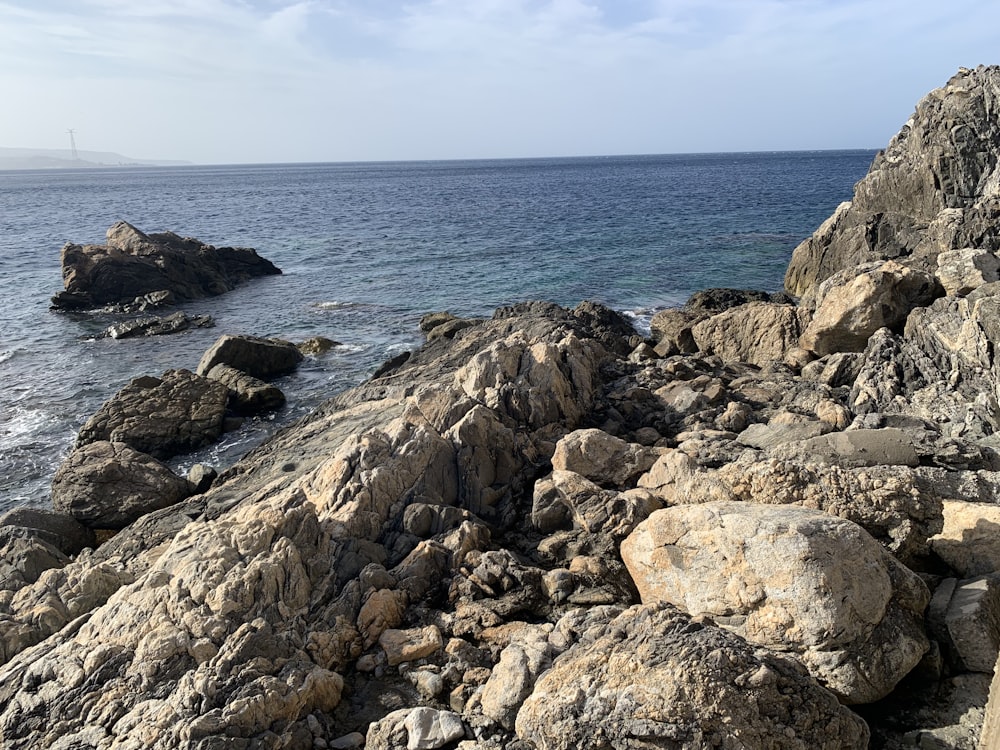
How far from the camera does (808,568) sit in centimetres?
603

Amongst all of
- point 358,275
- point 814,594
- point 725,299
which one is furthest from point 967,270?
point 358,275

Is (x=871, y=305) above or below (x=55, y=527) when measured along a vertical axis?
above

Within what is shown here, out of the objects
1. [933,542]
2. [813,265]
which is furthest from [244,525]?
[813,265]

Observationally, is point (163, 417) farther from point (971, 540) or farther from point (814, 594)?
point (971, 540)

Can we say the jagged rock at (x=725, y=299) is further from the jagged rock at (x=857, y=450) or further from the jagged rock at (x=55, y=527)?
the jagged rock at (x=55, y=527)

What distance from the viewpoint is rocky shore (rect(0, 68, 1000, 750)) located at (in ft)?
19.1

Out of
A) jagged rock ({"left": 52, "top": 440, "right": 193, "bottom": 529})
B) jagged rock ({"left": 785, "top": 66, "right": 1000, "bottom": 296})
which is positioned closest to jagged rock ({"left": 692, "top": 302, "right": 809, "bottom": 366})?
jagged rock ({"left": 785, "top": 66, "right": 1000, "bottom": 296})

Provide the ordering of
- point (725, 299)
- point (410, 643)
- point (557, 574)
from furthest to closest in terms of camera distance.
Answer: point (725, 299) → point (557, 574) → point (410, 643)

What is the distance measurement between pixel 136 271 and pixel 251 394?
71.1 feet

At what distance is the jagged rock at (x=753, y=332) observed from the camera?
698 inches

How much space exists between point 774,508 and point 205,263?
40539mm

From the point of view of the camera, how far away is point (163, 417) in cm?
1870

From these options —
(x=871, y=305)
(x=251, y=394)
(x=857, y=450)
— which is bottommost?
(x=251, y=394)

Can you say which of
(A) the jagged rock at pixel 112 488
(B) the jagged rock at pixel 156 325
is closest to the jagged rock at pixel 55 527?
(A) the jagged rock at pixel 112 488
